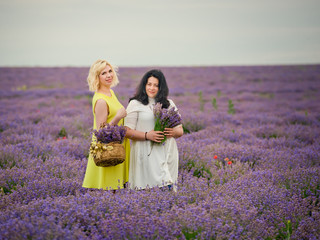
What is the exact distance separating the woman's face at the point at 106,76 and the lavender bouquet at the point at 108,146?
22.8 inches

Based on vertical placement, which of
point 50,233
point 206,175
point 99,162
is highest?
point 99,162

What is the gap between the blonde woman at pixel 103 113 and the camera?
2.67 metres

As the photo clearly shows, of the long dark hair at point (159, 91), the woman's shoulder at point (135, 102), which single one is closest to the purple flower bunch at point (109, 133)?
the woman's shoulder at point (135, 102)

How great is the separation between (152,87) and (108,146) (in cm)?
84

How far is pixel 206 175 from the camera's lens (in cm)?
362

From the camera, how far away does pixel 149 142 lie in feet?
9.23

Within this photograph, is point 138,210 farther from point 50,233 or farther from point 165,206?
point 50,233

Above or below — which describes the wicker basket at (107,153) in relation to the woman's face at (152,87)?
below

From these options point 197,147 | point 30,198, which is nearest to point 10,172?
point 30,198

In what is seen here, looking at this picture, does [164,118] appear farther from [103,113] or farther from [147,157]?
[103,113]

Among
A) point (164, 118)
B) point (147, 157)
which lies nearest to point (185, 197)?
point (147, 157)

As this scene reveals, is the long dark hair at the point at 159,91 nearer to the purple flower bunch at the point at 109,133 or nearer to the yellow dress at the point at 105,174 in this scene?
the yellow dress at the point at 105,174

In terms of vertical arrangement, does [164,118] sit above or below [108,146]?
above

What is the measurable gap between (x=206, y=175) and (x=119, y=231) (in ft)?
6.38
